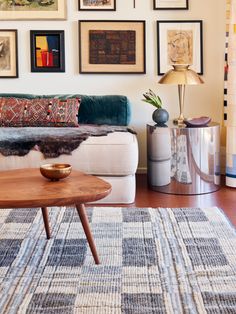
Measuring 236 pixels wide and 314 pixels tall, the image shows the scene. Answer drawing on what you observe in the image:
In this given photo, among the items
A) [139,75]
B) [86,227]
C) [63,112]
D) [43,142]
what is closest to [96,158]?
[43,142]

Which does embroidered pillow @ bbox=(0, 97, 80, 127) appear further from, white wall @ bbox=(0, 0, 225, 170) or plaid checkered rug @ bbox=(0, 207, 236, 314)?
plaid checkered rug @ bbox=(0, 207, 236, 314)

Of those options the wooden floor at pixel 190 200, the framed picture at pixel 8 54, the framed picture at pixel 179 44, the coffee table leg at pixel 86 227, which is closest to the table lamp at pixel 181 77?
the framed picture at pixel 179 44

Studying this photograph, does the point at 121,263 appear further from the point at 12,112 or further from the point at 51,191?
the point at 12,112

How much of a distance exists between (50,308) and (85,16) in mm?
3015

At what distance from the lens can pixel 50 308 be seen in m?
1.94

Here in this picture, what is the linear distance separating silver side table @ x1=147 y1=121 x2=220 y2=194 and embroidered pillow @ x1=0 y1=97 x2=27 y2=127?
3.42 ft

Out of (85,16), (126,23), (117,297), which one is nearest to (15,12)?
(85,16)

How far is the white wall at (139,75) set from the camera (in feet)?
14.2

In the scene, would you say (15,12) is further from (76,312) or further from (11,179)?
(76,312)

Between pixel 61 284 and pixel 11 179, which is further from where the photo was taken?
pixel 11 179

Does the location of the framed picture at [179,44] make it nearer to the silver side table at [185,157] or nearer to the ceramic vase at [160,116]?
the ceramic vase at [160,116]

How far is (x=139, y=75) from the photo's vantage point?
441 cm

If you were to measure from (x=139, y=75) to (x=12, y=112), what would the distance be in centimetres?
119

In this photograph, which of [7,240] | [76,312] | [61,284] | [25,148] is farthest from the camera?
[25,148]
